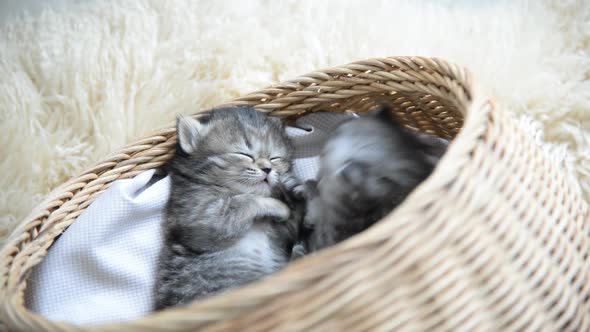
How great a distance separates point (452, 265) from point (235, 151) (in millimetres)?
823

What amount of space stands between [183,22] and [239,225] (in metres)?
1.18

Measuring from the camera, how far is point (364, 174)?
1.28m

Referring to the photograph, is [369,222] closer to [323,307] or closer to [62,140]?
[323,307]

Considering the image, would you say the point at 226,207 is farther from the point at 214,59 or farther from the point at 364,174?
the point at 214,59

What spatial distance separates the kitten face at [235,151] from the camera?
1541 mm

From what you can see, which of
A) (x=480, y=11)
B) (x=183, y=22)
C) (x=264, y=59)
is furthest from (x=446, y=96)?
(x=183, y=22)

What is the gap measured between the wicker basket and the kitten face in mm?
478

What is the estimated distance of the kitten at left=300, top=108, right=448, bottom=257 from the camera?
1.27 meters

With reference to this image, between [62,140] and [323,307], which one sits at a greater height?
[323,307]

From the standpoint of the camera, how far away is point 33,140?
1.94 meters

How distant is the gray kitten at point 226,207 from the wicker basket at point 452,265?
363 mm

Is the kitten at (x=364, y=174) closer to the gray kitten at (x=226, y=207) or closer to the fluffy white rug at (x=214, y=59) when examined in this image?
the gray kitten at (x=226, y=207)

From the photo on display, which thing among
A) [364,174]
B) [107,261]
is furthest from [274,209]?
[107,261]

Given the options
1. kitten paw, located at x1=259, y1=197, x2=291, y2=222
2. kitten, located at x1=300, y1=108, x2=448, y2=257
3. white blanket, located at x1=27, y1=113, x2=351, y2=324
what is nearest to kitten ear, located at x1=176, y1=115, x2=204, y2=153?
white blanket, located at x1=27, y1=113, x2=351, y2=324
